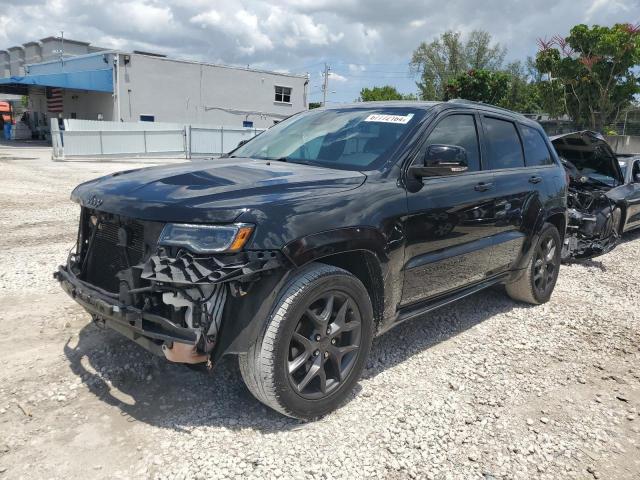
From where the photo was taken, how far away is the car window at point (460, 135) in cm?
390

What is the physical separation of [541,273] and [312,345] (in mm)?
3339

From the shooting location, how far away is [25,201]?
11.0 meters

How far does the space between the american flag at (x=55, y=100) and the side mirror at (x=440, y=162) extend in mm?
40756

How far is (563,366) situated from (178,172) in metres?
3.24

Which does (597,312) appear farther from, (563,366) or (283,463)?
(283,463)

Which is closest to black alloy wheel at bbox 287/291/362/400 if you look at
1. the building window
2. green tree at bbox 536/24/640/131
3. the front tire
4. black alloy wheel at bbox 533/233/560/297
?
the front tire

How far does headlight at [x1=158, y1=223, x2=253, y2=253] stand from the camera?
2600mm

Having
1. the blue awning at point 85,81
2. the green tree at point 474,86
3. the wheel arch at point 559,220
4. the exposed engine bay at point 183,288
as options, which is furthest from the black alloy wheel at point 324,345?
the blue awning at point 85,81

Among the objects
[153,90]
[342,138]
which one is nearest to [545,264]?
[342,138]

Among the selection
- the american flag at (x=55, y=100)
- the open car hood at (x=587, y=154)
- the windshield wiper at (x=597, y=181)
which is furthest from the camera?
the american flag at (x=55, y=100)

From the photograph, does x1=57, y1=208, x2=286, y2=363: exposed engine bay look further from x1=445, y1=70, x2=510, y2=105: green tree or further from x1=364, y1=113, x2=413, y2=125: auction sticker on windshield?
x1=445, y1=70, x2=510, y2=105: green tree

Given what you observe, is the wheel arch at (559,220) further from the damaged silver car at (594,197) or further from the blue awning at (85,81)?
the blue awning at (85,81)

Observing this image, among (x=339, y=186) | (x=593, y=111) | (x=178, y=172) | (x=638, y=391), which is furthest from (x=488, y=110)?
(x=593, y=111)

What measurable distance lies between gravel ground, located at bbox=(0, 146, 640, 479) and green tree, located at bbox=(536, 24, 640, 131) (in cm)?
1797
